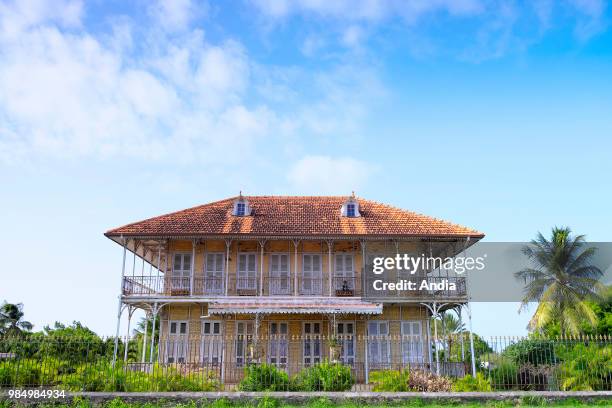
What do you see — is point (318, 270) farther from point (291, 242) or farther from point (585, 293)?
point (585, 293)

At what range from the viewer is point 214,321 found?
23.9m

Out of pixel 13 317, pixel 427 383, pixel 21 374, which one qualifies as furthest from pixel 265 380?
pixel 13 317

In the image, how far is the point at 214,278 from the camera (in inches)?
921

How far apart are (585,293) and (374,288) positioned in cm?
1737

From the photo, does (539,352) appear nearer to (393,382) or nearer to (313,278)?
(393,382)

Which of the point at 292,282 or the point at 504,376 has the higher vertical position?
the point at 292,282

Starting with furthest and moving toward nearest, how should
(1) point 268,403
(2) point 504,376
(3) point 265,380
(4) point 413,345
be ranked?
1. (4) point 413,345
2. (2) point 504,376
3. (3) point 265,380
4. (1) point 268,403

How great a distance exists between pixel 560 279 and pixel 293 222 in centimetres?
1930

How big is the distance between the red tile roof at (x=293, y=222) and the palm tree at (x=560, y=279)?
13.7 meters

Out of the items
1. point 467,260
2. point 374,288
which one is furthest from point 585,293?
point 374,288

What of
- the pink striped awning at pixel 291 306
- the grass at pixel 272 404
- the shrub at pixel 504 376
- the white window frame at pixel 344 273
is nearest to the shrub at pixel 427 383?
the shrub at pixel 504 376

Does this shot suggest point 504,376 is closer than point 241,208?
Yes

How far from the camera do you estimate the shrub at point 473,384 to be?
14.2 meters

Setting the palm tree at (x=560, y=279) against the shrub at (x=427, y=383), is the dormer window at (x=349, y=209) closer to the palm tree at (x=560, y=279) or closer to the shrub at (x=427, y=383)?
the shrub at (x=427, y=383)
